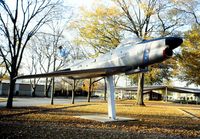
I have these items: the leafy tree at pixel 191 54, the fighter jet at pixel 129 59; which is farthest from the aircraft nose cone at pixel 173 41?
the leafy tree at pixel 191 54

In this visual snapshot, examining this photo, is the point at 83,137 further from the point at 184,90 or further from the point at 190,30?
the point at 184,90

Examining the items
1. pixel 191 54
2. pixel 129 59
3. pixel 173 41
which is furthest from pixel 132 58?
pixel 191 54

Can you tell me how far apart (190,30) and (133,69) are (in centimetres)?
1953

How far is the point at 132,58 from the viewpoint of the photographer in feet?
47.4

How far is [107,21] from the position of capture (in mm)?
34125

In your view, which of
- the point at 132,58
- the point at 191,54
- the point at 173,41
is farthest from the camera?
the point at 191,54

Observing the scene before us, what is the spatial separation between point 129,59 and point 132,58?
0.73 ft

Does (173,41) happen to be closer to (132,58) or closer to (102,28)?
(132,58)

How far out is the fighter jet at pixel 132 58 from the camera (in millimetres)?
12969

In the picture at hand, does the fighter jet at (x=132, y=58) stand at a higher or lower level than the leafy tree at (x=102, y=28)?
lower

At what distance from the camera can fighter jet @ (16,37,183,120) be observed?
13.0m

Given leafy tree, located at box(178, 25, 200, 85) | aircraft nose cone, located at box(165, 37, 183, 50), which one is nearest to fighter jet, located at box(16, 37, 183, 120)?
aircraft nose cone, located at box(165, 37, 183, 50)

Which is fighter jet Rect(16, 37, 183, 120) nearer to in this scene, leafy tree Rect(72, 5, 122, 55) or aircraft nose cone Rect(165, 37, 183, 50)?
aircraft nose cone Rect(165, 37, 183, 50)

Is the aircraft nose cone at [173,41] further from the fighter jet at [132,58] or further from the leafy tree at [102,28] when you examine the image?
the leafy tree at [102,28]
